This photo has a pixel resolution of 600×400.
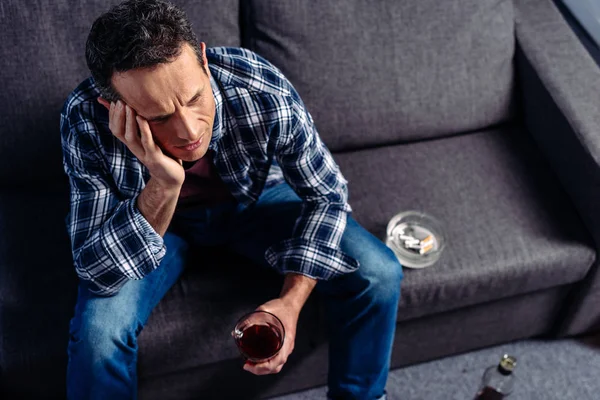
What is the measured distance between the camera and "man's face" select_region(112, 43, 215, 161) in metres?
1.13

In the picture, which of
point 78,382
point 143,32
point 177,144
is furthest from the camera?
point 78,382

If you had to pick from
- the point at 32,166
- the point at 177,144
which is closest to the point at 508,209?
the point at 177,144

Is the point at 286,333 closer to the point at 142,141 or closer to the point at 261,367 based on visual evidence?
the point at 261,367

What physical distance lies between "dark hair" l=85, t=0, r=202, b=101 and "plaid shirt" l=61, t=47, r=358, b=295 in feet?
0.75

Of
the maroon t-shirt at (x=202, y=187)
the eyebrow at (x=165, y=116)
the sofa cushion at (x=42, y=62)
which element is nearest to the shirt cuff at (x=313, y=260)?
the maroon t-shirt at (x=202, y=187)

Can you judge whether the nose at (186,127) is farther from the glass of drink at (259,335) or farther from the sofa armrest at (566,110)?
the sofa armrest at (566,110)

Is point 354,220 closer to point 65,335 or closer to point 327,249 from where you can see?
point 327,249

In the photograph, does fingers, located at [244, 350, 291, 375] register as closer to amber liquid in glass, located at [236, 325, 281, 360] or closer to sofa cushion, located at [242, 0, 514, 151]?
amber liquid in glass, located at [236, 325, 281, 360]

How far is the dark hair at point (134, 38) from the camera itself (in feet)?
3.60

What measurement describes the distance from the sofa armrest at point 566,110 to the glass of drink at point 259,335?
87cm

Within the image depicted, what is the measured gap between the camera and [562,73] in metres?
1.77

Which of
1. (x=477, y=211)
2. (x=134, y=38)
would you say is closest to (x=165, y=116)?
(x=134, y=38)

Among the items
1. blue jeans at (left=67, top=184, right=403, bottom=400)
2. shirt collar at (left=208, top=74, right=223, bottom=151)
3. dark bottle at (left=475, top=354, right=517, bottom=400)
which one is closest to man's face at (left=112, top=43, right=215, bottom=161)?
shirt collar at (left=208, top=74, right=223, bottom=151)

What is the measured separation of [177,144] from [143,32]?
229 mm
